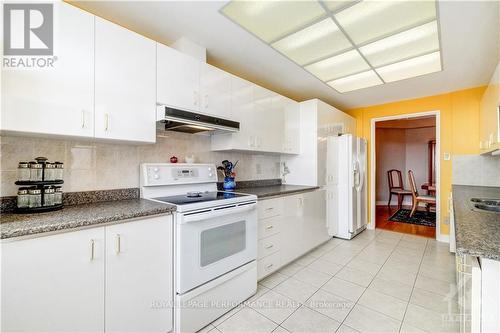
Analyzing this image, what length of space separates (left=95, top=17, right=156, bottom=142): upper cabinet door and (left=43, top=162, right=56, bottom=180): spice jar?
33 cm

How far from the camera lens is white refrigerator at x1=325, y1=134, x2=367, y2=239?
356 cm

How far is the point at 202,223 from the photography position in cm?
162

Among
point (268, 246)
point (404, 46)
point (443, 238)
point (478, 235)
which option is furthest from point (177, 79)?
point (443, 238)

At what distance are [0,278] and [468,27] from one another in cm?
342

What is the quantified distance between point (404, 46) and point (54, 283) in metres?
3.22

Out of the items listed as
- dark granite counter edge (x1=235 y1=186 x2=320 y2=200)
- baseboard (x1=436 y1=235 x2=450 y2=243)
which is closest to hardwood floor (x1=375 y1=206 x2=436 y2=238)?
baseboard (x1=436 y1=235 x2=450 y2=243)

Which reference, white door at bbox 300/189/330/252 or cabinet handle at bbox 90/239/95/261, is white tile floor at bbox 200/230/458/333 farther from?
cabinet handle at bbox 90/239/95/261

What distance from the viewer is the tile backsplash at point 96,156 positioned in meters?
1.42

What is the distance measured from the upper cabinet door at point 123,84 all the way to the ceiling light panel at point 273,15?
722mm

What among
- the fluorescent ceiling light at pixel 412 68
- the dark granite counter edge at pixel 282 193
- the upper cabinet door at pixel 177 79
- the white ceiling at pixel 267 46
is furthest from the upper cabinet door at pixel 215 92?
the fluorescent ceiling light at pixel 412 68

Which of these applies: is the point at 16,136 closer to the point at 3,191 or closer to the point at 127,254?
the point at 3,191

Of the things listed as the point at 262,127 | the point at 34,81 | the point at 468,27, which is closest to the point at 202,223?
the point at 34,81

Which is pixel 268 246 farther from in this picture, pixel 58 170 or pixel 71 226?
pixel 58 170

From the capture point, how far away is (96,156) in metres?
1.75
